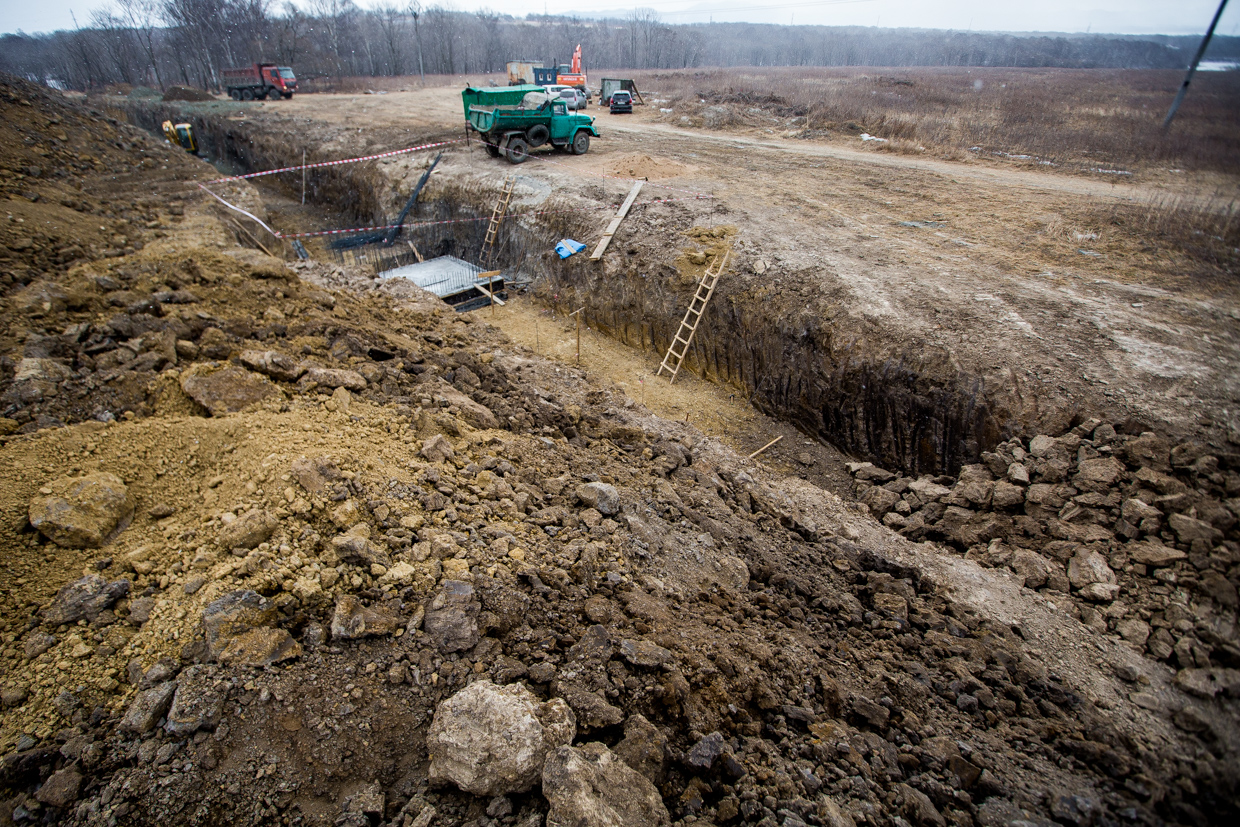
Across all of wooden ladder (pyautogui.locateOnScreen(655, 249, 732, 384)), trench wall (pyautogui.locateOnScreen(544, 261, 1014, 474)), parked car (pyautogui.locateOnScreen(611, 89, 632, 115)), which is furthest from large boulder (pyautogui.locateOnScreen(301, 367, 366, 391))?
parked car (pyautogui.locateOnScreen(611, 89, 632, 115))

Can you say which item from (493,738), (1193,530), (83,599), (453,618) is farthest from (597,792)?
(1193,530)

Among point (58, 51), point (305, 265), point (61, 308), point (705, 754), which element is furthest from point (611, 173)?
point (58, 51)

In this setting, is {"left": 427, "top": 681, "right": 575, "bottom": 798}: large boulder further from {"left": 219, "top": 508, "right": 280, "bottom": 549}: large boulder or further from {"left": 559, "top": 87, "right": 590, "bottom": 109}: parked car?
{"left": 559, "top": 87, "right": 590, "bottom": 109}: parked car

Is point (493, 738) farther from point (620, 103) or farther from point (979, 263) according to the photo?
point (620, 103)

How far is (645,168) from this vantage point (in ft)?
47.9

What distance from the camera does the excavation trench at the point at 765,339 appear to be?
279 inches

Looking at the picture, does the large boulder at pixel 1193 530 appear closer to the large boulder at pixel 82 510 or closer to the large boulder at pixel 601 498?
the large boulder at pixel 601 498

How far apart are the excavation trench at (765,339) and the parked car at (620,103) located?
14.5m

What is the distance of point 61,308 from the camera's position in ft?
19.3

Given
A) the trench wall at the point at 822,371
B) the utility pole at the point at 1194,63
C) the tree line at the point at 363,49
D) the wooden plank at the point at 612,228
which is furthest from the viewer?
the tree line at the point at 363,49

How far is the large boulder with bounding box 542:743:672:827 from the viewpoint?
91.7 inches

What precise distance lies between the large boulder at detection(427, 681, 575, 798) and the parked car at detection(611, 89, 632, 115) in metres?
29.6

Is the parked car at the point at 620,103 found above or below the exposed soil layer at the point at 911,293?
above

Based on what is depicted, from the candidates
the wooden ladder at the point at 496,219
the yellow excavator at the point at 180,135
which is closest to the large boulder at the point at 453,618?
the wooden ladder at the point at 496,219
